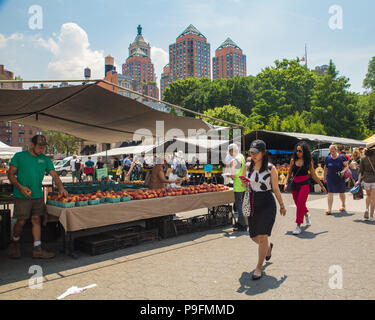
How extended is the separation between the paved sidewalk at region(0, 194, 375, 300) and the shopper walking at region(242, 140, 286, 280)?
20.7 inches

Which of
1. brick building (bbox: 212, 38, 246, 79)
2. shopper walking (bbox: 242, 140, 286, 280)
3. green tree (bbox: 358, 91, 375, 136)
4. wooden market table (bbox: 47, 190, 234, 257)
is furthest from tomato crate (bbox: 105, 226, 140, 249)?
brick building (bbox: 212, 38, 246, 79)

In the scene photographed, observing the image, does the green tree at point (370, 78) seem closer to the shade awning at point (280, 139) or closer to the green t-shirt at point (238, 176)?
the shade awning at point (280, 139)

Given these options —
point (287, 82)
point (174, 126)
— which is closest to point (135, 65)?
point (287, 82)

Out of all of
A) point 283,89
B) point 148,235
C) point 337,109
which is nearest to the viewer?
point 148,235

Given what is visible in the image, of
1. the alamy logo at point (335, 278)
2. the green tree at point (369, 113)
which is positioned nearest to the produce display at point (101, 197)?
the alamy logo at point (335, 278)

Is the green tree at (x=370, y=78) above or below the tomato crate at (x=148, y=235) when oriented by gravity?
above

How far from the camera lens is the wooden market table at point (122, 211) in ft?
17.3

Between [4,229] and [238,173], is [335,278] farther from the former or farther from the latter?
[4,229]

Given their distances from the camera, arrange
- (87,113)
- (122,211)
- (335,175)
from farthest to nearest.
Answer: (335,175) < (87,113) < (122,211)

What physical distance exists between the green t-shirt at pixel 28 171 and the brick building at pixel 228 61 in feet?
530

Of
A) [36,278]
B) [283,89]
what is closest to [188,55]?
[283,89]

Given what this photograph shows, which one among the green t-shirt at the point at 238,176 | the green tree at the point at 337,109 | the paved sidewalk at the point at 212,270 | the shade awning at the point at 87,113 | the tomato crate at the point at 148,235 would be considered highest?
the green tree at the point at 337,109

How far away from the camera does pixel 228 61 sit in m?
164

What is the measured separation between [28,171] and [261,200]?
13.0 feet
